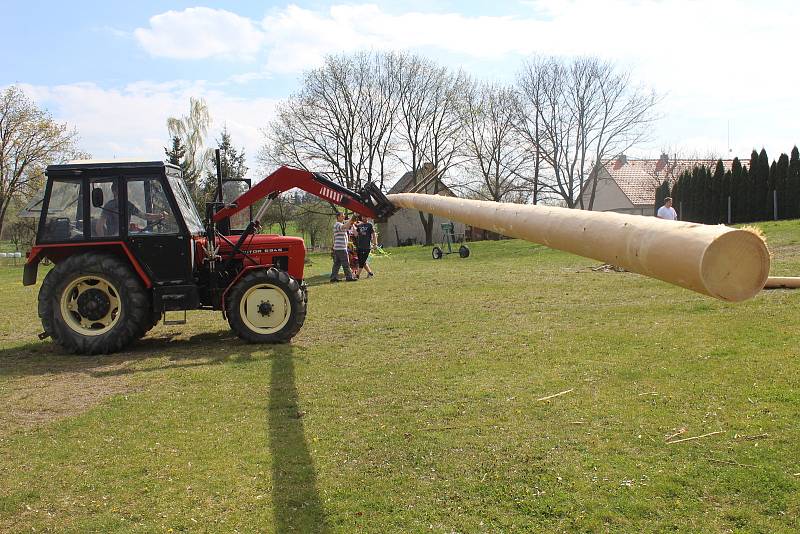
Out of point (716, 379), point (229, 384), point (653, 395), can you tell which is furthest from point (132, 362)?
point (716, 379)

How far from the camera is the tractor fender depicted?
9453 mm

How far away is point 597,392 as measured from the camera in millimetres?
6438

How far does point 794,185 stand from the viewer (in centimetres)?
3288

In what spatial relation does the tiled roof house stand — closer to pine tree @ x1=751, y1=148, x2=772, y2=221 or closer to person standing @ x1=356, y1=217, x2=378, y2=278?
pine tree @ x1=751, y1=148, x2=772, y2=221

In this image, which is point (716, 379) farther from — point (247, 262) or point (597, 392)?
point (247, 262)

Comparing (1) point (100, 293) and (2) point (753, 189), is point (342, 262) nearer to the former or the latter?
(1) point (100, 293)

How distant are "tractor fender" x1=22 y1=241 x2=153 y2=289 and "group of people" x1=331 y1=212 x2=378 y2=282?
9.71 meters

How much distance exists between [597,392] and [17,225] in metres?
49.7

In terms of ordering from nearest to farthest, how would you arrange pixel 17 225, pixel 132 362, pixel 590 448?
pixel 590 448
pixel 132 362
pixel 17 225

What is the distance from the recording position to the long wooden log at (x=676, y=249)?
5.96 feet

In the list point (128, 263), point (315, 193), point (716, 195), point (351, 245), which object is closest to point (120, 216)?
point (128, 263)

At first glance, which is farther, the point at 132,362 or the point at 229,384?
the point at 132,362

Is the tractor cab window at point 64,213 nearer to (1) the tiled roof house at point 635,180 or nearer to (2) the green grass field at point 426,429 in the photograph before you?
(2) the green grass field at point 426,429

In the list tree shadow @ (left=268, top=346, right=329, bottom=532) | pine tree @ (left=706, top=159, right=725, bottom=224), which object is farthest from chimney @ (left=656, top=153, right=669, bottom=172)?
tree shadow @ (left=268, top=346, right=329, bottom=532)
